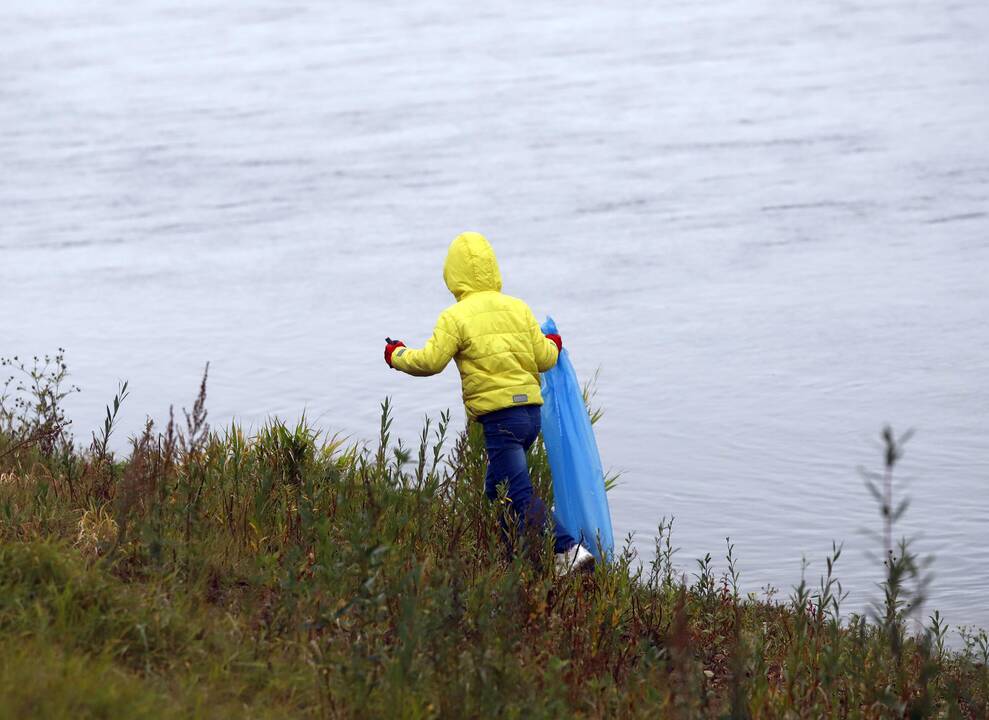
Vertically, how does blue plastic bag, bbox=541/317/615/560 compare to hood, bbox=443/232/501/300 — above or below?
below

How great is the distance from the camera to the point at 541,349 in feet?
21.2

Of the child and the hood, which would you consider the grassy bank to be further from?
the hood

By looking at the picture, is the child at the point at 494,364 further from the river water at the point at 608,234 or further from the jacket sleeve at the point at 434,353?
the river water at the point at 608,234

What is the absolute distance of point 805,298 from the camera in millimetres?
14648

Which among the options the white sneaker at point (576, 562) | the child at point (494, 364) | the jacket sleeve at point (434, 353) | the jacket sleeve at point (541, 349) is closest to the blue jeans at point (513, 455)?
the child at point (494, 364)

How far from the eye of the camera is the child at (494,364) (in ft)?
20.6

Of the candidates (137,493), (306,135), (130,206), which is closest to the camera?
(137,493)

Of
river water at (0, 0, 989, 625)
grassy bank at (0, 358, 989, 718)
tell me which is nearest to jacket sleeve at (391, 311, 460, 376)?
grassy bank at (0, 358, 989, 718)

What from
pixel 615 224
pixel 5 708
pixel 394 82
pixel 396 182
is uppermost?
pixel 394 82

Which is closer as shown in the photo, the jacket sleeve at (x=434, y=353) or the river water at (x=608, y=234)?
the jacket sleeve at (x=434, y=353)

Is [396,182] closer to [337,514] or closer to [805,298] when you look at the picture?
[805,298]

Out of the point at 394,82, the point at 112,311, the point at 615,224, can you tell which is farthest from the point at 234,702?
the point at 394,82

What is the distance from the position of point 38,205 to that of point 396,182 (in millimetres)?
5257

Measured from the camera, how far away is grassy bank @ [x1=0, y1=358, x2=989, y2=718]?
12.5 feet
